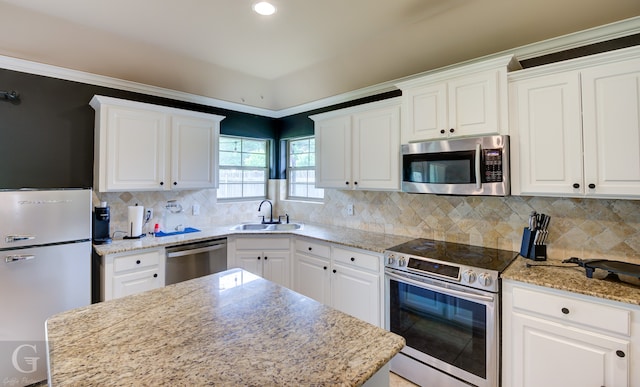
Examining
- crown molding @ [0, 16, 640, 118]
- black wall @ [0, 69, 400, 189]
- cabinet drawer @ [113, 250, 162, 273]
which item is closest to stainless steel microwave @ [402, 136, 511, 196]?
crown molding @ [0, 16, 640, 118]

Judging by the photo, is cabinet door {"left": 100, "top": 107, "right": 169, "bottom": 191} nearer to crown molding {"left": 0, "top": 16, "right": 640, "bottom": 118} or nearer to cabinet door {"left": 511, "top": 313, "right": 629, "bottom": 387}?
crown molding {"left": 0, "top": 16, "right": 640, "bottom": 118}

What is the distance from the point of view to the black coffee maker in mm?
2740

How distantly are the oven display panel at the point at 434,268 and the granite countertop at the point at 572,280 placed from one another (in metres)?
0.29

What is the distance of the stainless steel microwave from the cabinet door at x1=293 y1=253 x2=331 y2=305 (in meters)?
1.17

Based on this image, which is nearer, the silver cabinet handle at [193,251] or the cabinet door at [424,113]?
the cabinet door at [424,113]

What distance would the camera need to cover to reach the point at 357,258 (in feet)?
8.88

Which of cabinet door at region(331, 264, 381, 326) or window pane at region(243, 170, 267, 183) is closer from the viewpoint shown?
cabinet door at region(331, 264, 381, 326)

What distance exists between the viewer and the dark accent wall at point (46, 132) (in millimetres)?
2539

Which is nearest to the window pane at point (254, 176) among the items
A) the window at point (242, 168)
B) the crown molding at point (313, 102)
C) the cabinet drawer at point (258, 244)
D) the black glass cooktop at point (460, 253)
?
the window at point (242, 168)

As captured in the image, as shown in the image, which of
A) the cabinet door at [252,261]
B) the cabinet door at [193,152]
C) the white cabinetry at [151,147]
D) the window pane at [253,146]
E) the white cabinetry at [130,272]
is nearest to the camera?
the white cabinetry at [130,272]

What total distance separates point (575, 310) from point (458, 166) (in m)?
1.13

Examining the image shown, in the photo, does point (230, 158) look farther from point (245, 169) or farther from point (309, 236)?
point (309, 236)

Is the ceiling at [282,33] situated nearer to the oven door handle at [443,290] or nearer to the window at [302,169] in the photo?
the window at [302,169]


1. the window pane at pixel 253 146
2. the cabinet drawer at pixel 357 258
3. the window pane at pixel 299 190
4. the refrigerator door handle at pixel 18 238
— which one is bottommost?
the cabinet drawer at pixel 357 258
